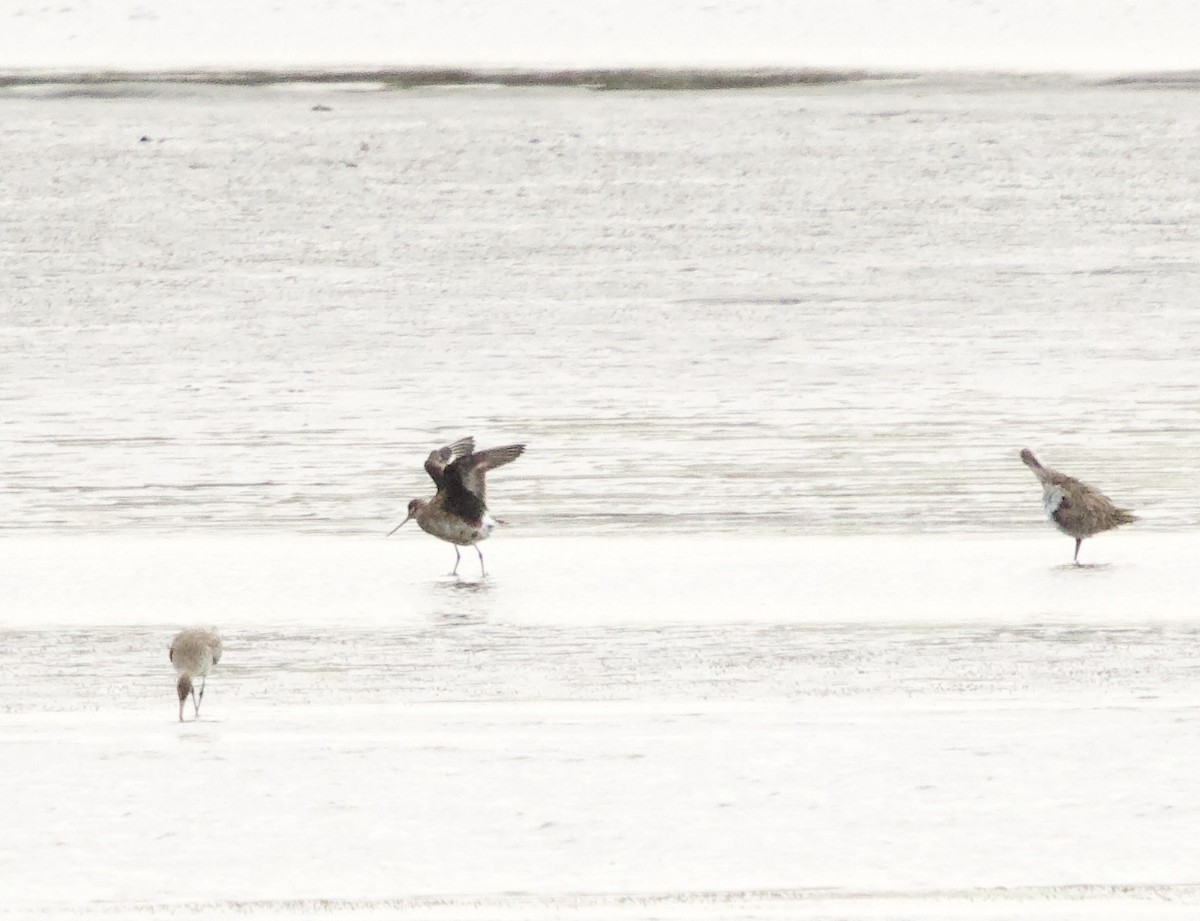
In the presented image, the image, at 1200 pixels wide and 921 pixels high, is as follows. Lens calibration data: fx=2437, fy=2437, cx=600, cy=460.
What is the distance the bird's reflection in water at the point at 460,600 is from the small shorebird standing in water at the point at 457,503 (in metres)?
0.18

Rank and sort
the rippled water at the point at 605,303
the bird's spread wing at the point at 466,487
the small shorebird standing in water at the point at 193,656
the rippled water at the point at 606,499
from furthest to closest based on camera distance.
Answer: the rippled water at the point at 605,303
the bird's spread wing at the point at 466,487
the small shorebird standing in water at the point at 193,656
the rippled water at the point at 606,499

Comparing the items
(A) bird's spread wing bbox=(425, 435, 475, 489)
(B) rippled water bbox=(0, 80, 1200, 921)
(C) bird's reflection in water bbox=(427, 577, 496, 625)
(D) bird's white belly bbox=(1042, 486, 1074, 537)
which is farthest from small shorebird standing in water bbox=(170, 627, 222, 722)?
(D) bird's white belly bbox=(1042, 486, 1074, 537)

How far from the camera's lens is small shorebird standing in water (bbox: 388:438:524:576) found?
896cm

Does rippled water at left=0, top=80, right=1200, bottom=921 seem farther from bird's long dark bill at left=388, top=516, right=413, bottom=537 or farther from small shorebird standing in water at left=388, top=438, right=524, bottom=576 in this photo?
small shorebird standing in water at left=388, top=438, right=524, bottom=576

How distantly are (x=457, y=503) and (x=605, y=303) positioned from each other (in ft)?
23.8

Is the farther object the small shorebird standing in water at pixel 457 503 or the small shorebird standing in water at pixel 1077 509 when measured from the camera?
the small shorebird standing in water at pixel 1077 509

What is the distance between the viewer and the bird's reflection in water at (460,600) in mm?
8156

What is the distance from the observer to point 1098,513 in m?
9.09

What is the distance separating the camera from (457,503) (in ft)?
29.4

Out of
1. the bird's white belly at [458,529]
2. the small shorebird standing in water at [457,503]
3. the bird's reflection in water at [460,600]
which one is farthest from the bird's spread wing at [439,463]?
the bird's reflection in water at [460,600]

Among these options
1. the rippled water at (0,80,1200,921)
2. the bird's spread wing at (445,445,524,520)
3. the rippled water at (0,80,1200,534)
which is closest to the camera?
the rippled water at (0,80,1200,921)

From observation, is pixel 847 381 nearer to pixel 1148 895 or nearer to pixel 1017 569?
pixel 1017 569

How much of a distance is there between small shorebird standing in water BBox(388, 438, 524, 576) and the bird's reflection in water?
0.59ft

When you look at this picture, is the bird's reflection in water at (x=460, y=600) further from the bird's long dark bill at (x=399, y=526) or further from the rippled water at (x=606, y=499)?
the bird's long dark bill at (x=399, y=526)
